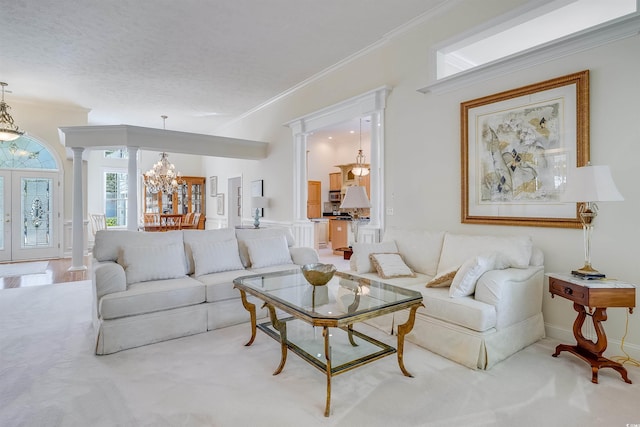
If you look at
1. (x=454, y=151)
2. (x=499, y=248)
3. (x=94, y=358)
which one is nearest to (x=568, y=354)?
(x=499, y=248)

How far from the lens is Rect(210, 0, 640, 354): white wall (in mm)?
2682

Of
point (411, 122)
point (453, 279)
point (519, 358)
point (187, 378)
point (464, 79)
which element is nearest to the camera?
point (187, 378)

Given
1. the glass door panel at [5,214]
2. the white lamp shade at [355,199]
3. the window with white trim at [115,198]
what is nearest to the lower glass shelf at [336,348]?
the white lamp shade at [355,199]

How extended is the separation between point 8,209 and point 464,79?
8987mm

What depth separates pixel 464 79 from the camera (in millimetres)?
3678

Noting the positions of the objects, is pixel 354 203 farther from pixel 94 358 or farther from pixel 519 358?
pixel 94 358

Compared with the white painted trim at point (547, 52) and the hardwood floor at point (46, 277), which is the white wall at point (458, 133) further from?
the hardwood floor at point (46, 277)

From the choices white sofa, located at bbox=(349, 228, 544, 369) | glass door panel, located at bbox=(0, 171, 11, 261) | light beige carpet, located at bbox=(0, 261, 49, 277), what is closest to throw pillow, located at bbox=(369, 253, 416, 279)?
white sofa, located at bbox=(349, 228, 544, 369)

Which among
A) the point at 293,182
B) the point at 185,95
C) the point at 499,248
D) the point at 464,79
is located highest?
the point at 185,95

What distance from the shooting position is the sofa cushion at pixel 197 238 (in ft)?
12.2

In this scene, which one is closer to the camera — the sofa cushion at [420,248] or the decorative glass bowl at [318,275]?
the decorative glass bowl at [318,275]

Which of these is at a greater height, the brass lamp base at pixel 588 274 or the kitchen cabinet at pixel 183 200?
the kitchen cabinet at pixel 183 200

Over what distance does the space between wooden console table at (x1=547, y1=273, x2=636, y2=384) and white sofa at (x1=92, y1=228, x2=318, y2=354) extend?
271cm

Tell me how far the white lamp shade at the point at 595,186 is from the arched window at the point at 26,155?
30.6ft
